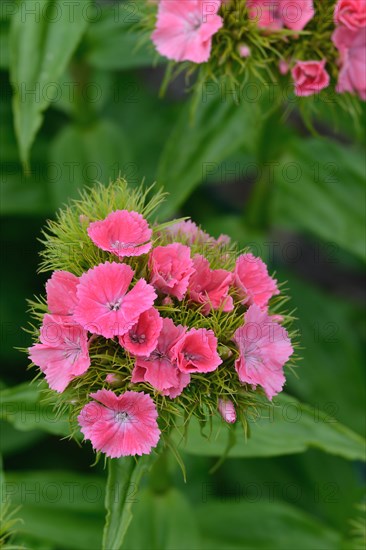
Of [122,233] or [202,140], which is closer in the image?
[122,233]

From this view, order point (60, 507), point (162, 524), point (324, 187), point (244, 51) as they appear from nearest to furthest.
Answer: point (244, 51)
point (162, 524)
point (60, 507)
point (324, 187)

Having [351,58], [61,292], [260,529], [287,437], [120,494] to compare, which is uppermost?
[351,58]

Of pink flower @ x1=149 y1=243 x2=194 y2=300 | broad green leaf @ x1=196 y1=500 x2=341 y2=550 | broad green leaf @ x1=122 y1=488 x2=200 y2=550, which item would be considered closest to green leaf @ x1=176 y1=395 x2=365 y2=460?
broad green leaf @ x1=122 y1=488 x2=200 y2=550

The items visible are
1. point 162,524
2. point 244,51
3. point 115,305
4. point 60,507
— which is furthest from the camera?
point 60,507

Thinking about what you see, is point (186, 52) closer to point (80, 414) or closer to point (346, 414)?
point (80, 414)

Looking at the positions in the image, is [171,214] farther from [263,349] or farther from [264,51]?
[263,349]

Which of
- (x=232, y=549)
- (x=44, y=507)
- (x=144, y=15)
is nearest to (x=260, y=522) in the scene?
(x=232, y=549)

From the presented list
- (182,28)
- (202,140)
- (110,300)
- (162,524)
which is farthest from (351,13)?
(162,524)

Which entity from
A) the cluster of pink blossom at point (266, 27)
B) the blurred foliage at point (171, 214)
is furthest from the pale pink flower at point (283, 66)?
the blurred foliage at point (171, 214)
